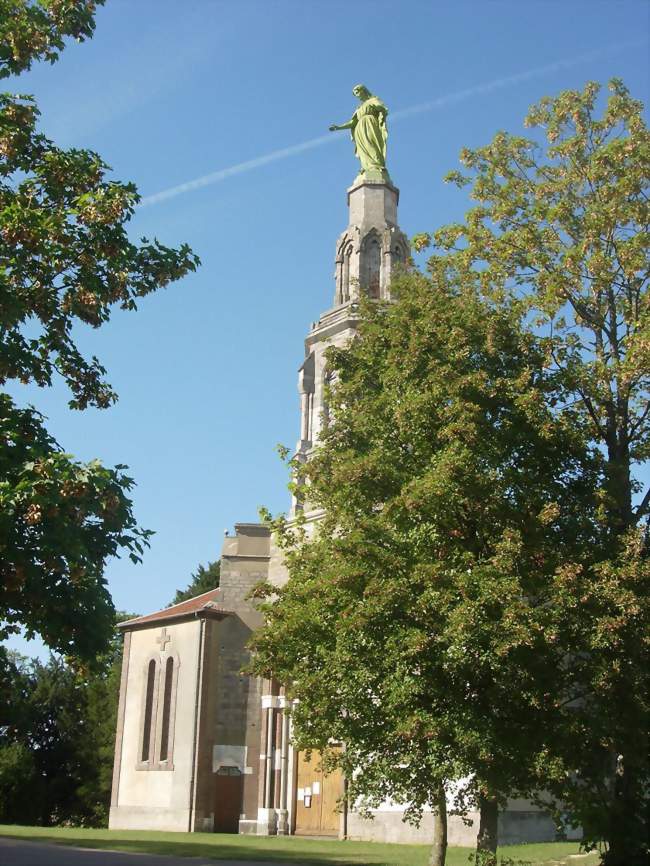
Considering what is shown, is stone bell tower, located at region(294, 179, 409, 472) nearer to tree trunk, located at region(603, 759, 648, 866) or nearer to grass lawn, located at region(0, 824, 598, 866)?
grass lawn, located at region(0, 824, 598, 866)

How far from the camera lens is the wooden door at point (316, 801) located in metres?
30.8

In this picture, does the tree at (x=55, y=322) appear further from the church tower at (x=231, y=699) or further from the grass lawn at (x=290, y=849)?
the church tower at (x=231, y=699)

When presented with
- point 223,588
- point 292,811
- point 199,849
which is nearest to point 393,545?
point 199,849

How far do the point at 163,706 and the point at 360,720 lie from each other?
69.7 feet

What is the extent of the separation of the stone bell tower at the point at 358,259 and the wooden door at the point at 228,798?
1172cm

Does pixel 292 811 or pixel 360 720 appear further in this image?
pixel 292 811

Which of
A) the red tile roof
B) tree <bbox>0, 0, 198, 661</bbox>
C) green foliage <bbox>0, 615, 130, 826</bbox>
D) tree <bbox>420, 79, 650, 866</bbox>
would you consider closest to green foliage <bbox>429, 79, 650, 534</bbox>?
tree <bbox>420, 79, 650, 866</bbox>

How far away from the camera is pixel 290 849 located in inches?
944

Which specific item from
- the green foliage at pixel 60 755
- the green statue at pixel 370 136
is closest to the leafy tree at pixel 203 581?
the green foliage at pixel 60 755

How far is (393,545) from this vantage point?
17078mm

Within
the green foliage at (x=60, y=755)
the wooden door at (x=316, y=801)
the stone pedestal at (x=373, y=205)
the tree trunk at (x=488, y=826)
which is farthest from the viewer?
the green foliage at (x=60, y=755)

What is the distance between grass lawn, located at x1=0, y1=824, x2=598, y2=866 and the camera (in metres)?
19.8

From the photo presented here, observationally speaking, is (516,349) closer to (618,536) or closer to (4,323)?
(618,536)

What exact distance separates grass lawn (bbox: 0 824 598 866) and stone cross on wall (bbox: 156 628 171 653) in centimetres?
784
